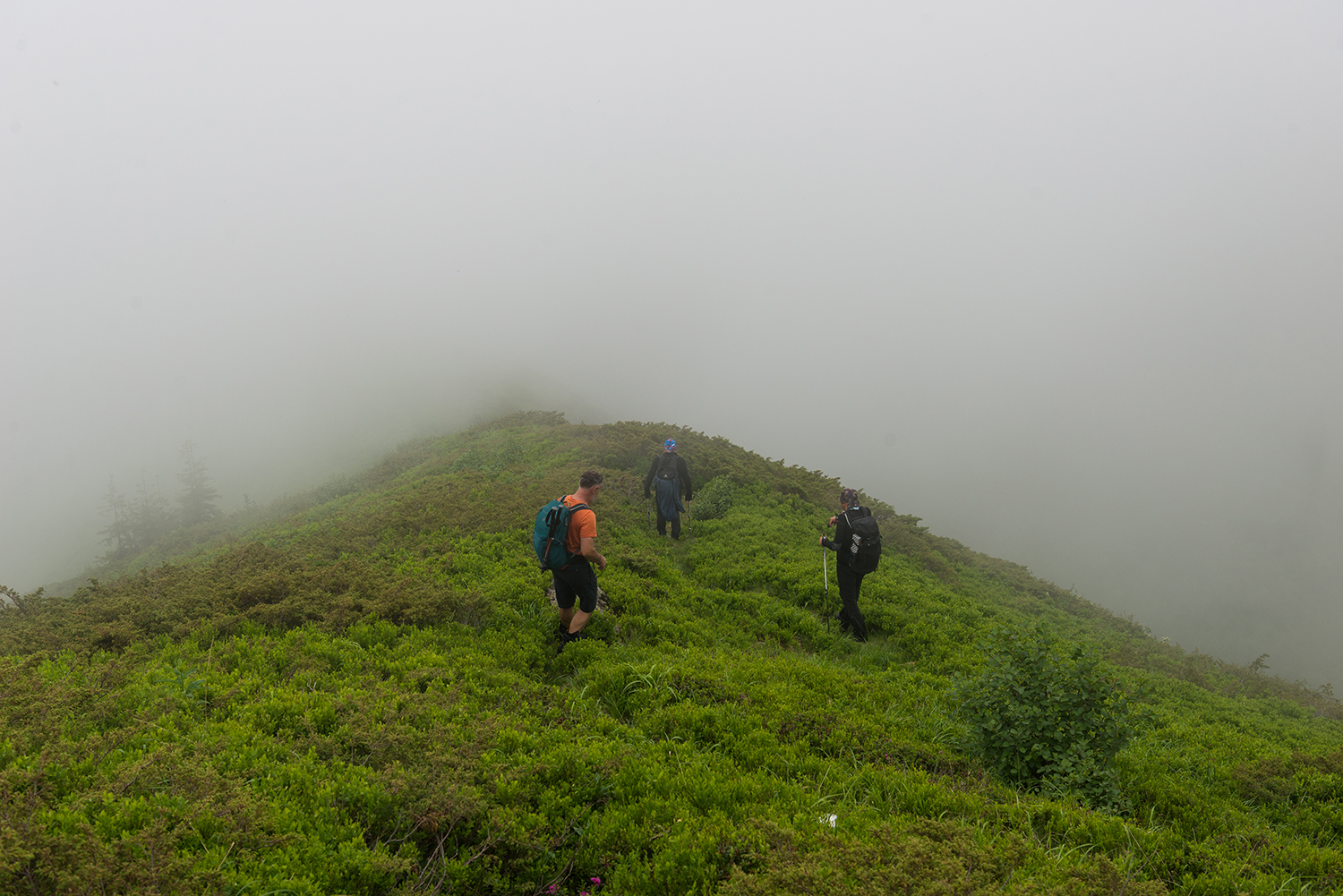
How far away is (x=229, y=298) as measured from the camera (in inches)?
6304

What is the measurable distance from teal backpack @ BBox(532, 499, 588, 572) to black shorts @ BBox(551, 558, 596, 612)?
0.51 ft

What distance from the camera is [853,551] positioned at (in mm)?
10094

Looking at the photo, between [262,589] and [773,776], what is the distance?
7.47m

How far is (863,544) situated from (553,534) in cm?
562

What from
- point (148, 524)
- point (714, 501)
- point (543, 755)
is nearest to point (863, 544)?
point (543, 755)

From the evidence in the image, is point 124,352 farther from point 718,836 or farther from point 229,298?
point 718,836

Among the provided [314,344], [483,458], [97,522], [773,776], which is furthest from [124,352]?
[773,776]

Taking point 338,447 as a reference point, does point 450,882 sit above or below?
above

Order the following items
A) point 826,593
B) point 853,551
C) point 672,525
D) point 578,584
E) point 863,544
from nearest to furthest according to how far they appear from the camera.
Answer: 1. point 578,584
2. point 863,544
3. point 853,551
4. point 826,593
5. point 672,525

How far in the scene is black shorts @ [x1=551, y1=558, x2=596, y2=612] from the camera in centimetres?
783

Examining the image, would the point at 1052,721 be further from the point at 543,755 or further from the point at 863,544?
the point at 543,755

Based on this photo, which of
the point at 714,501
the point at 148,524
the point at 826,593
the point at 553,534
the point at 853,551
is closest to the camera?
the point at 553,534

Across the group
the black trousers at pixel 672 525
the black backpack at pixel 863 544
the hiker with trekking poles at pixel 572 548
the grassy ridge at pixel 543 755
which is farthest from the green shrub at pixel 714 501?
the hiker with trekking poles at pixel 572 548

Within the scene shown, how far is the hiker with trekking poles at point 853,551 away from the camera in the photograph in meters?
9.95
